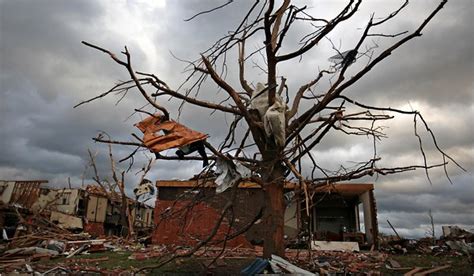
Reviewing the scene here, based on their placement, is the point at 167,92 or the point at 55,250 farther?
the point at 55,250

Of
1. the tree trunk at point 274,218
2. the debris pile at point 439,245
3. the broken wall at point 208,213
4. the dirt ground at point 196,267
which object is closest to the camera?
the tree trunk at point 274,218

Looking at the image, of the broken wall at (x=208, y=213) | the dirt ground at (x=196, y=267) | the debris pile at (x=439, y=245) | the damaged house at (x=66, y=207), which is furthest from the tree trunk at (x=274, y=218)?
the damaged house at (x=66, y=207)

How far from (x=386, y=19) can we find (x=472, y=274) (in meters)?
4.74

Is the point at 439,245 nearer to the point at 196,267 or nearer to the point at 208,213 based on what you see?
the point at 208,213

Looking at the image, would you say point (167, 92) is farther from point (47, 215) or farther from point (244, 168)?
point (47, 215)

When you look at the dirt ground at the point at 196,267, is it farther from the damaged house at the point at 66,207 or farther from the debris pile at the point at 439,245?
the damaged house at the point at 66,207

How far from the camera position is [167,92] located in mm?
5027

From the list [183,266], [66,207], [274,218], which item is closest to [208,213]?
[183,266]

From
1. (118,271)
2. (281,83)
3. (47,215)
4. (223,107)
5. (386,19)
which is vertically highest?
(386,19)

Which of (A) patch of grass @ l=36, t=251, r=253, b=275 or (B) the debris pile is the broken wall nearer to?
(B) the debris pile

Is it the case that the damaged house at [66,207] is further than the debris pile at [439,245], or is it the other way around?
the damaged house at [66,207]

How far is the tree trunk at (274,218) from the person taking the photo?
5.15 metres

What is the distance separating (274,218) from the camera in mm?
5180

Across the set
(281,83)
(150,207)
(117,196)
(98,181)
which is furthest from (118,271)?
(150,207)
